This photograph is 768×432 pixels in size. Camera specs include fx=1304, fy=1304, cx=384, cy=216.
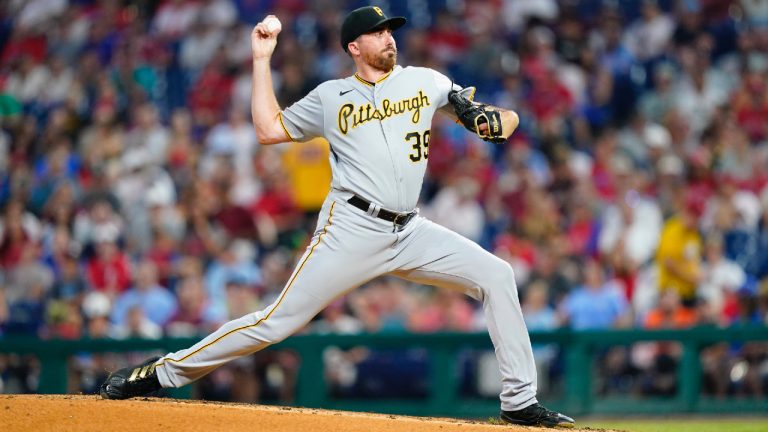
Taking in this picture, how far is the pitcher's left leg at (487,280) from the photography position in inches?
242

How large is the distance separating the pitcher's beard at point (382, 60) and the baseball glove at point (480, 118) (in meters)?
0.37

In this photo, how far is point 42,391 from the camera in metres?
10.0

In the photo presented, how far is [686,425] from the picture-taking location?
8.82m

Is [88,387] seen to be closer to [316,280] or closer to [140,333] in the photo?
[140,333]

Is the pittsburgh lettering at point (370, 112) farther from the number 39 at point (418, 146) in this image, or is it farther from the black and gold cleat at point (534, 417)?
the black and gold cleat at point (534, 417)

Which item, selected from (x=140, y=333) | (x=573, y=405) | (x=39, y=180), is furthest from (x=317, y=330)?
(x=39, y=180)

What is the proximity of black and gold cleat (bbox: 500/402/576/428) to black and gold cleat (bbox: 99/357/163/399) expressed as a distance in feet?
5.62

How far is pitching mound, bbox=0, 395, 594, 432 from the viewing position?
6.09m

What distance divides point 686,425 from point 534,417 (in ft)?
9.59

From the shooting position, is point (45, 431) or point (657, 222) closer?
point (45, 431)

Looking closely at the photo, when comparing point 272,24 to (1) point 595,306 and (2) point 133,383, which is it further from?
(1) point 595,306

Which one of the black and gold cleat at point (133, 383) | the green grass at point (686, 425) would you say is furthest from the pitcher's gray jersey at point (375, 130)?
the green grass at point (686, 425)

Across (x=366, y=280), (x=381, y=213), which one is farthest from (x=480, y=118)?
(x=366, y=280)

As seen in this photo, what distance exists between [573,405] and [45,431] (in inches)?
197
